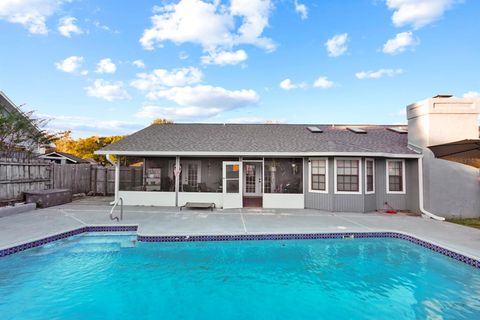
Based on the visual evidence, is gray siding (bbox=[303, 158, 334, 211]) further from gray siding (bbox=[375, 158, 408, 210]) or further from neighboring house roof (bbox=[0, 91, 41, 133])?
neighboring house roof (bbox=[0, 91, 41, 133])

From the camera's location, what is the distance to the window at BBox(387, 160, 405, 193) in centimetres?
1044

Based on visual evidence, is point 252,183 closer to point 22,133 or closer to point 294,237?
point 294,237

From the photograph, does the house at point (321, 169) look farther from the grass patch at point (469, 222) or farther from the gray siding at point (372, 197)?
the grass patch at point (469, 222)

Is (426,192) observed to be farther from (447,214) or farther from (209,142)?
(209,142)

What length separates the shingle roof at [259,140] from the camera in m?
10.4

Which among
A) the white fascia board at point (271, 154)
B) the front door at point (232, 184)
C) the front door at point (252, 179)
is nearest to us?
the white fascia board at point (271, 154)

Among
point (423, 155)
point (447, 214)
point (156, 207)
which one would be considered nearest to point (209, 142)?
point (156, 207)

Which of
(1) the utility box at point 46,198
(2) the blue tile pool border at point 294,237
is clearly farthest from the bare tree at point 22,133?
(2) the blue tile pool border at point 294,237

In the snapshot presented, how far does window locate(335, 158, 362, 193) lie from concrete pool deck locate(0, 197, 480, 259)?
112cm

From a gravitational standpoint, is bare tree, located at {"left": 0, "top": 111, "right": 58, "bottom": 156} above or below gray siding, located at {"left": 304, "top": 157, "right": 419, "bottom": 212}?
above

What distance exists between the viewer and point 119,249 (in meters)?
6.02

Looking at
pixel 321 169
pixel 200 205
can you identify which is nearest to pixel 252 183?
pixel 200 205

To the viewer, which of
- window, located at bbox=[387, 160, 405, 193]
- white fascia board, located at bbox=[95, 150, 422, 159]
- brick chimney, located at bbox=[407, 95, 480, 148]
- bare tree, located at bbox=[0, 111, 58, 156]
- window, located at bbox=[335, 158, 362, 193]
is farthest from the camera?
window, located at bbox=[387, 160, 405, 193]

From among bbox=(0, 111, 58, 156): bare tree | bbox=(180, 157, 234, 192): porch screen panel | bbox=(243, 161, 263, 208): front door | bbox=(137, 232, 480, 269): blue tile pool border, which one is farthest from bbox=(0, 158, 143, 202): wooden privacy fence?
bbox=(137, 232, 480, 269): blue tile pool border
